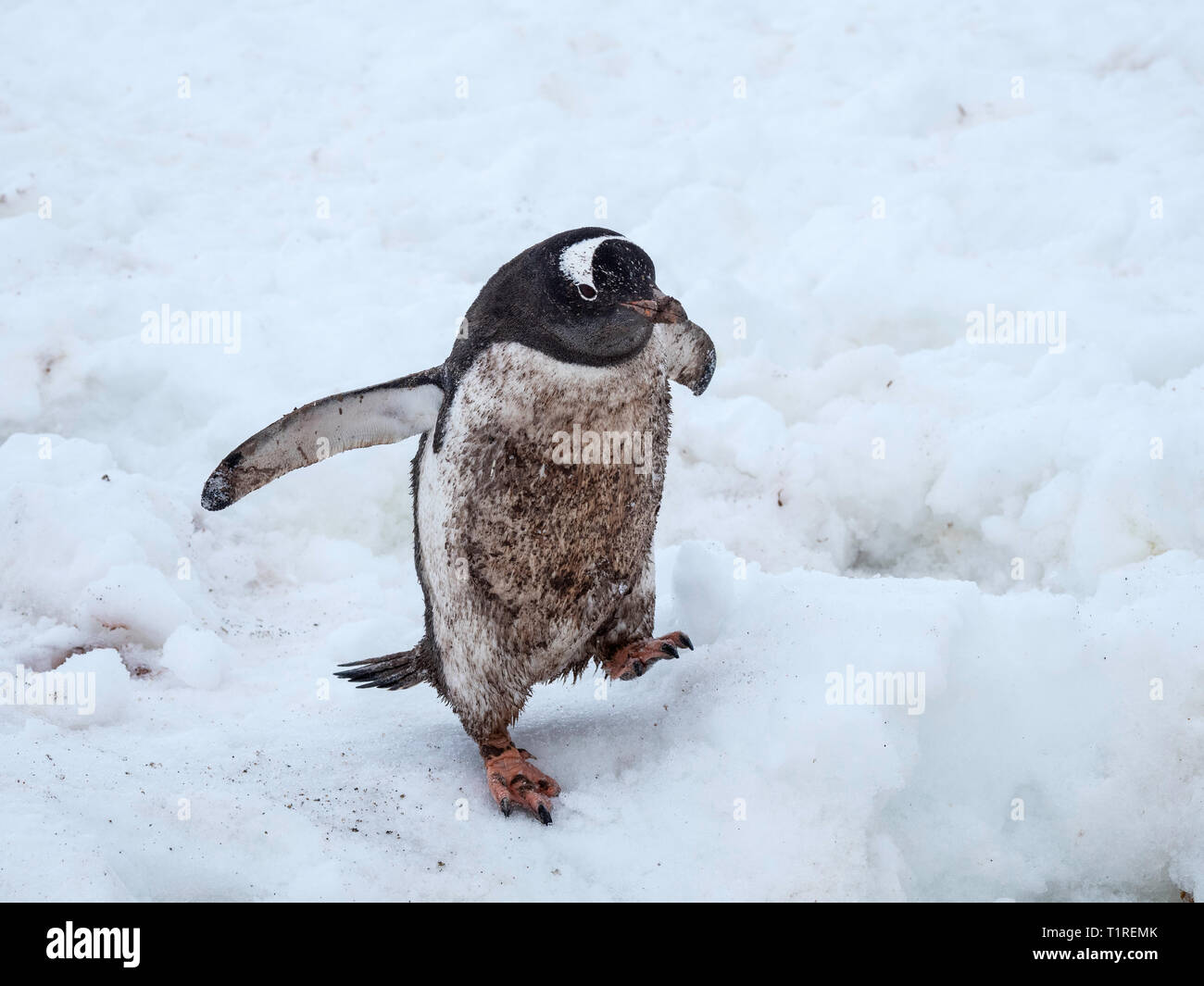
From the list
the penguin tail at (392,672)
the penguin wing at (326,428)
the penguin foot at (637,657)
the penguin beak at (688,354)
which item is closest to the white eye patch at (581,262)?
the penguin beak at (688,354)

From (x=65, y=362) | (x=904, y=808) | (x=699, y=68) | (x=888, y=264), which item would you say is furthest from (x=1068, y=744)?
(x=699, y=68)

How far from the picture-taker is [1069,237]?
4.71 meters

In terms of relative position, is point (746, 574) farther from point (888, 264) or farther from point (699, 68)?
point (699, 68)

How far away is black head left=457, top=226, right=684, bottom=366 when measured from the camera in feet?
7.23

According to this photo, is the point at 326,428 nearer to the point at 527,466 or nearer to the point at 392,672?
the point at 527,466

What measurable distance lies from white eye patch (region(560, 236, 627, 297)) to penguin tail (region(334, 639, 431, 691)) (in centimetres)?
104

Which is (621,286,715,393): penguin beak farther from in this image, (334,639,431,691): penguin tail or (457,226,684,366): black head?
(334,639,431,691): penguin tail

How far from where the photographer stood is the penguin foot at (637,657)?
8.63 ft

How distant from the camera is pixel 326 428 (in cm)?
255

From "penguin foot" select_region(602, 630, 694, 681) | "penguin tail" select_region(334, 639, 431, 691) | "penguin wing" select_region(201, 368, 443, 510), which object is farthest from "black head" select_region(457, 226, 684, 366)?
"penguin tail" select_region(334, 639, 431, 691)

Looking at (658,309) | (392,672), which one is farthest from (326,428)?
(658,309)

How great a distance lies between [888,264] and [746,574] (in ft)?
7.49

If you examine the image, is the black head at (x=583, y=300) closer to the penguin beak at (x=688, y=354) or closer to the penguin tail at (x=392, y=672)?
the penguin beak at (x=688, y=354)

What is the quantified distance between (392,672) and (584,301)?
1.17 metres
